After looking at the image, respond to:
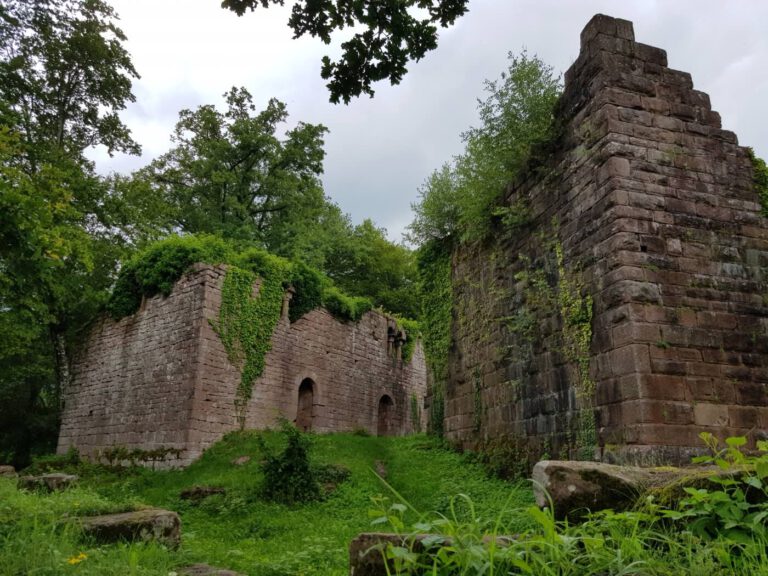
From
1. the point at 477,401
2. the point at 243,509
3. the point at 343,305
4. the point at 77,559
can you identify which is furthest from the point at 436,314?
the point at 77,559

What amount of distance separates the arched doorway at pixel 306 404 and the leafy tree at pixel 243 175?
9.92m

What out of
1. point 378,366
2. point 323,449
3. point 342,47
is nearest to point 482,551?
point 342,47

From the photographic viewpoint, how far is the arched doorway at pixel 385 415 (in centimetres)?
2144

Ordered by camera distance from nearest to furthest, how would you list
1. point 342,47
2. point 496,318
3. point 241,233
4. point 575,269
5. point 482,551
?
point 482,551, point 342,47, point 575,269, point 496,318, point 241,233

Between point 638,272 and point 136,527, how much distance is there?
18.6 ft

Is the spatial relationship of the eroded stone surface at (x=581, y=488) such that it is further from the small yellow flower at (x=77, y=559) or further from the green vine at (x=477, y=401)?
the green vine at (x=477, y=401)

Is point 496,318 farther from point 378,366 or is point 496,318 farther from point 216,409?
point 378,366

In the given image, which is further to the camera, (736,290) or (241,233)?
(241,233)

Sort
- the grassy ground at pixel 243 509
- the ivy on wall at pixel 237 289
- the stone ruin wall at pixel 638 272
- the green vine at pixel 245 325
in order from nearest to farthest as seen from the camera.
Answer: the grassy ground at pixel 243 509
the stone ruin wall at pixel 638 272
the green vine at pixel 245 325
the ivy on wall at pixel 237 289

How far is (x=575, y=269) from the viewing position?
724 centimetres

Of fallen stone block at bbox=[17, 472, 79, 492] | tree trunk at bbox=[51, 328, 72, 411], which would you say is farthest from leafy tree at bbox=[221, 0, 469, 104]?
tree trunk at bbox=[51, 328, 72, 411]

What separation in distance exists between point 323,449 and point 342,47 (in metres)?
10.1

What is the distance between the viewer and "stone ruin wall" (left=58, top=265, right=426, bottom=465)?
13.9m

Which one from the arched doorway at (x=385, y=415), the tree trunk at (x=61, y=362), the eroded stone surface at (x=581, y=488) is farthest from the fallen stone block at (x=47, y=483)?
the arched doorway at (x=385, y=415)
